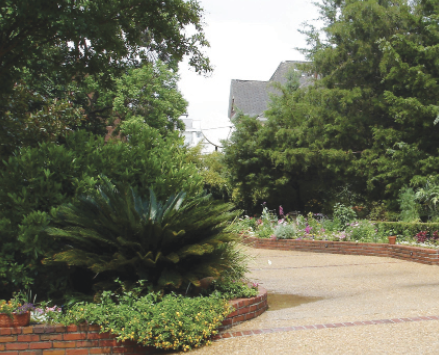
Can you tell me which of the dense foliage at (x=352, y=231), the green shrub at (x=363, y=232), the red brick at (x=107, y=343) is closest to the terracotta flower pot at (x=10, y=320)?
the red brick at (x=107, y=343)

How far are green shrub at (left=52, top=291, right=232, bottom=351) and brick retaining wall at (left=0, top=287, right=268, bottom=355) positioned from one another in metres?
0.09

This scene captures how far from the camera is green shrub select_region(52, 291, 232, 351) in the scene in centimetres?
438

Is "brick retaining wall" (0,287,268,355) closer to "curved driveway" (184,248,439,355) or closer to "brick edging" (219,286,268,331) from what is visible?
"curved driveway" (184,248,439,355)

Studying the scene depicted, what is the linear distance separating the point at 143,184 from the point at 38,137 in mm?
4980

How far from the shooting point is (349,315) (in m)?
5.56

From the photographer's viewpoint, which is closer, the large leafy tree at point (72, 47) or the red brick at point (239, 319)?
the red brick at point (239, 319)

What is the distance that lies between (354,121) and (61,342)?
50.4 feet

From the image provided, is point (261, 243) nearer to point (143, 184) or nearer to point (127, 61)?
point (127, 61)

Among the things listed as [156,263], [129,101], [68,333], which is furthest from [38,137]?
[129,101]

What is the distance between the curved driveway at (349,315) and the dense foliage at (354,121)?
7.47m

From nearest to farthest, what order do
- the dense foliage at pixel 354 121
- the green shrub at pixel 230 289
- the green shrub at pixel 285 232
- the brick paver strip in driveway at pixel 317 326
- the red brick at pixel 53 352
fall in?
the red brick at pixel 53 352 < the brick paver strip in driveway at pixel 317 326 < the green shrub at pixel 230 289 < the green shrub at pixel 285 232 < the dense foliage at pixel 354 121

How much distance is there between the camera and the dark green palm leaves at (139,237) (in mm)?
5043

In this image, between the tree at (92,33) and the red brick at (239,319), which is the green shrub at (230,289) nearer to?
the red brick at (239,319)

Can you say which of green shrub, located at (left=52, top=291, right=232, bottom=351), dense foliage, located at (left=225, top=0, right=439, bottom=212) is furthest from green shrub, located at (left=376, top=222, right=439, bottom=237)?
green shrub, located at (left=52, top=291, right=232, bottom=351)
